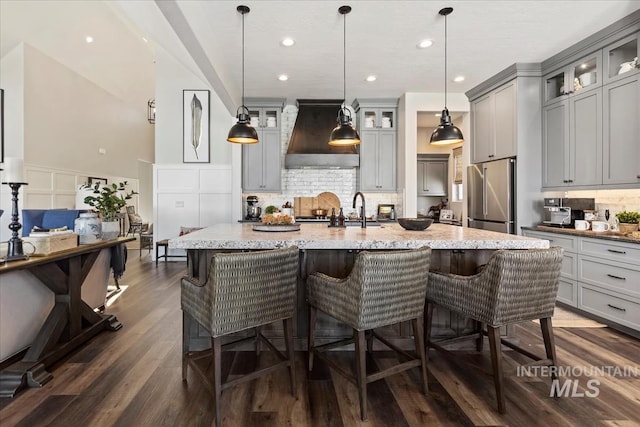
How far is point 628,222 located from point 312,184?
435cm

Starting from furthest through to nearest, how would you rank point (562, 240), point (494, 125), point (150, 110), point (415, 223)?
point (150, 110), point (494, 125), point (562, 240), point (415, 223)

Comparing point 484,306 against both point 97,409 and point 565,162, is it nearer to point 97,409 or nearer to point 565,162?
point 97,409

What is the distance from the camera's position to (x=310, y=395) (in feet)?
6.51

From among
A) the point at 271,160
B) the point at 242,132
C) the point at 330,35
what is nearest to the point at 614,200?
the point at 330,35

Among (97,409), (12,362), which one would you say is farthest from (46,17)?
(97,409)

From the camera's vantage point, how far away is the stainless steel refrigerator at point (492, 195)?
14.1ft

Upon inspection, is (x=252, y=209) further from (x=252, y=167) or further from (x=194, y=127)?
(x=194, y=127)

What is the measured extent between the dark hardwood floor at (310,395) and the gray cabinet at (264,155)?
354 centimetres

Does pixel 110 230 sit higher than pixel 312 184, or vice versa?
pixel 312 184

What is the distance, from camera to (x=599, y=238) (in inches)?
125

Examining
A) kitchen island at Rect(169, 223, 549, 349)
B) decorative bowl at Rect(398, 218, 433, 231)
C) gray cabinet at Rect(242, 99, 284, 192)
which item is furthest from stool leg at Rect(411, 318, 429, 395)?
gray cabinet at Rect(242, 99, 284, 192)

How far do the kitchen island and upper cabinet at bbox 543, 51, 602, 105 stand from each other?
7.92 feet

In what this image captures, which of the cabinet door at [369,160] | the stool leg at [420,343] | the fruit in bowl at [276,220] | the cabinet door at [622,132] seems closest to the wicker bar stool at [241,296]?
the stool leg at [420,343]

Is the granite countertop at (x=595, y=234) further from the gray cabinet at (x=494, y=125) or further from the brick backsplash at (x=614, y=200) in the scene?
the gray cabinet at (x=494, y=125)
